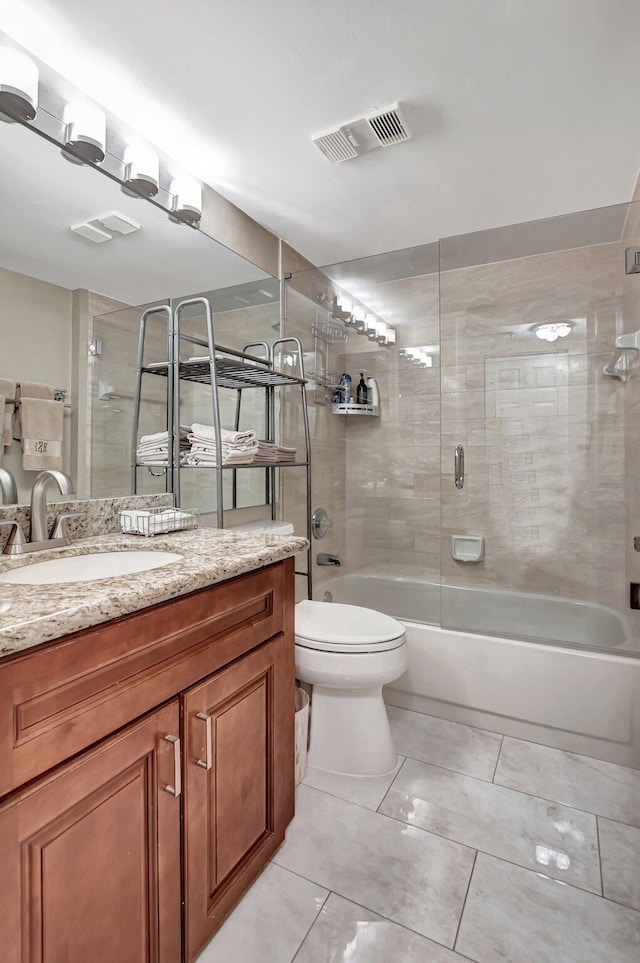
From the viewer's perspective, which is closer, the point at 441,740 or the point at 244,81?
the point at 244,81

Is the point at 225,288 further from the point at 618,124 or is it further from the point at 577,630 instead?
the point at 577,630

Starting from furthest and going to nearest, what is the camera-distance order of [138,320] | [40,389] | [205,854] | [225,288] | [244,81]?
[225,288], [138,320], [244,81], [40,389], [205,854]

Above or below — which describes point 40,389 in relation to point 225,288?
below

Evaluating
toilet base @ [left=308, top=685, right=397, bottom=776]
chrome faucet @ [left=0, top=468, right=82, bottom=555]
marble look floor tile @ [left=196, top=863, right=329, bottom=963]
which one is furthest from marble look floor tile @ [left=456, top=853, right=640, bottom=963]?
chrome faucet @ [left=0, top=468, right=82, bottom=555]

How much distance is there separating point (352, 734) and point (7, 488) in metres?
1.36

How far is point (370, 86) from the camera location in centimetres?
144

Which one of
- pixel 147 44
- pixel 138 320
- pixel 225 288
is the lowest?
pixel 138 320

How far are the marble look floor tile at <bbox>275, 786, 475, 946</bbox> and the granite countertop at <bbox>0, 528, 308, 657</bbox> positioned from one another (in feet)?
2.85

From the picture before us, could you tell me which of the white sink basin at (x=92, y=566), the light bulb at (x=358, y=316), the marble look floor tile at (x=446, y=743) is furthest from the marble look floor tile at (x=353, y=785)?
the light bulb at (x=358, y=316)

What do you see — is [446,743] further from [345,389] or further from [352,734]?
[345,389]

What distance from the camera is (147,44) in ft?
4.25

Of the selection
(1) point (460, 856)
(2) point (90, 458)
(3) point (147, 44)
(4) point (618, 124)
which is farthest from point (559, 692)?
(3) point (147, 44)

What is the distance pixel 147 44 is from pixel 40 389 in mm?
979

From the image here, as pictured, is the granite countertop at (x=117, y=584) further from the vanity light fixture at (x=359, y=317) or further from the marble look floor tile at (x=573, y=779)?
the vanity light fixture at (x=359, y=317)
